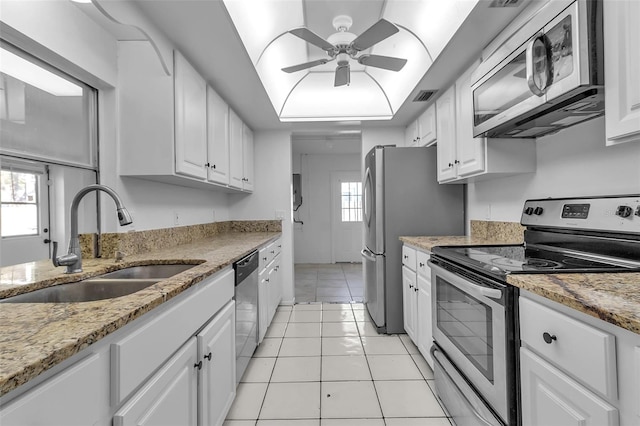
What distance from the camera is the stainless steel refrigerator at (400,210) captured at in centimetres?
281

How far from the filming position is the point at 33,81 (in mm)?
1410

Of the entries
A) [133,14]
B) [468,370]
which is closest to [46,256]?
[133,14]

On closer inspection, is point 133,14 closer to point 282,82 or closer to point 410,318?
point 282,82

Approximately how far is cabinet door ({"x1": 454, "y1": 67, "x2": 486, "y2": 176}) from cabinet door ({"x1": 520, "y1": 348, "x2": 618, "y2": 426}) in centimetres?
130

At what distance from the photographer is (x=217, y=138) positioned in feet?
8.49

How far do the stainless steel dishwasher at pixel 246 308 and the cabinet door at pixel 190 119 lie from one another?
0.71 metres

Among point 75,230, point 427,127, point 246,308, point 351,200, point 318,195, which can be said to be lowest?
point 246,308

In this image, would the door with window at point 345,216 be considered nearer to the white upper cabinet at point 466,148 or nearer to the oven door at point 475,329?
the white upper cabinet at point 466,148

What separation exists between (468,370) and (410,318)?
1.15m

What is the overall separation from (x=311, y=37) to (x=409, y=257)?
1775mm

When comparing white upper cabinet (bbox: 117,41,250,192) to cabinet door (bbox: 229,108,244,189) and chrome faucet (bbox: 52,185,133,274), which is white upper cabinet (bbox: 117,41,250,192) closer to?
chrome faucet (bbox: 52,185,133,274)

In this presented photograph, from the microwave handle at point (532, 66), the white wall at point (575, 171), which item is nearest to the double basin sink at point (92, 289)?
the microwave handle at point (532, 66)

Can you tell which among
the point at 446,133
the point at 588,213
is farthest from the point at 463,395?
the point at 446,133

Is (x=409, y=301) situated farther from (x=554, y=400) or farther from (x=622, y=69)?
(x=622, y=69)
